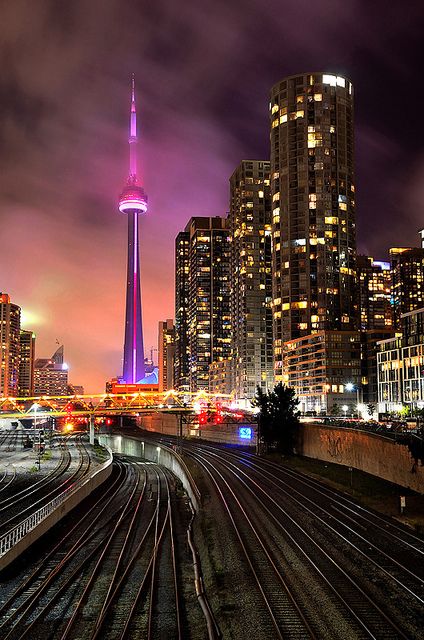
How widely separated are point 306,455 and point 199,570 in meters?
59.3

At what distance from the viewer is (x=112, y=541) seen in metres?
42.7

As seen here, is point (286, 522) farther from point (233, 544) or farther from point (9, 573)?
point (9, 573)

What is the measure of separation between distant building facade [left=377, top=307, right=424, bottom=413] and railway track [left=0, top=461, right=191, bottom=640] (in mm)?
90160

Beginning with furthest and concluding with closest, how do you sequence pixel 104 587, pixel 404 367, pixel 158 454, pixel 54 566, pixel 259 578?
1. pixel 404 367
2. pixel 158 454
3. pixel 54 566
4. pixel 104 587
5. pixel 259 578

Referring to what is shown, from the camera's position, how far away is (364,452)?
66375mm

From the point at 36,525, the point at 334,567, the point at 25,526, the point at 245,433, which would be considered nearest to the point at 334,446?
the point at 36,525

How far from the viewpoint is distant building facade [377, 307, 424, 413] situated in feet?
427

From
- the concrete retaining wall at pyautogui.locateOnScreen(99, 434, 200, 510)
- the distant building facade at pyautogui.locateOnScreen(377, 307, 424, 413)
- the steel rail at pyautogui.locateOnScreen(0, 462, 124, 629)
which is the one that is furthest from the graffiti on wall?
the distant building facade at pyautogui.locateOnScreen(377, 307, 424, 413)

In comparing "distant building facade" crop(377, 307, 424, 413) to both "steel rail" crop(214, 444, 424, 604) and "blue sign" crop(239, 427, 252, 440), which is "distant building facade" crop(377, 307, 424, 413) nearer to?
"blue sign" crop(239, 427, 252, 440)

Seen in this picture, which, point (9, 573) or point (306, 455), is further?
point (306, 455)

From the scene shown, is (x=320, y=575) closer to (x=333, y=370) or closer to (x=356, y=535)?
(x=356, y=535)

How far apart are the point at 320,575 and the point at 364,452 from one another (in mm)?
36783

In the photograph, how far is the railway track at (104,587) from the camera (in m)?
25.2

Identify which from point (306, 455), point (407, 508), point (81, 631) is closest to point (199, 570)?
point (81, 631)
